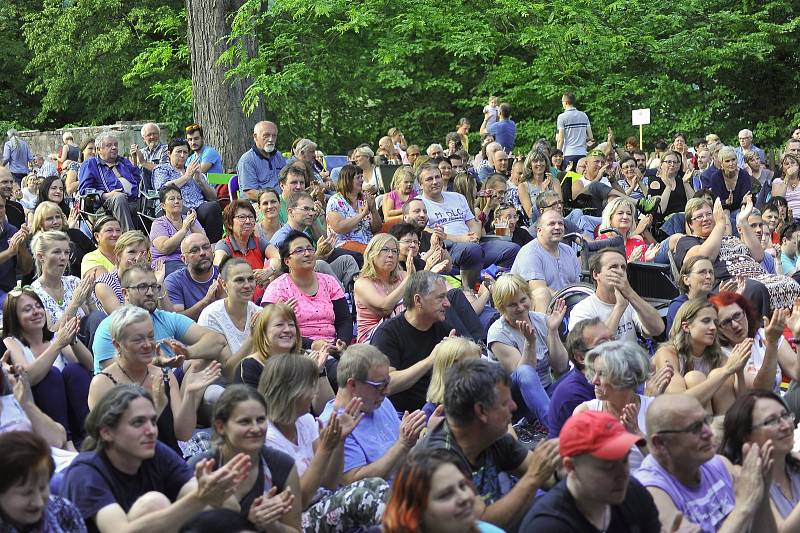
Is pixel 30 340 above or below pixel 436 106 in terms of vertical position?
above

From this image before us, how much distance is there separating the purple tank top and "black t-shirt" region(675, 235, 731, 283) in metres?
4.41

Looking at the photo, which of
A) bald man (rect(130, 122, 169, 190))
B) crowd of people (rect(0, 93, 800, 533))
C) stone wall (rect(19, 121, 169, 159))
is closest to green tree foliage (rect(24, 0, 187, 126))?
stone wall (rect(19, 121, 169, 159))

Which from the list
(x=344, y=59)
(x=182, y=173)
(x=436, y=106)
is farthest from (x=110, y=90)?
(x=182, y=173)

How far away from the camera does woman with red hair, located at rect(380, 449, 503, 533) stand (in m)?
3.60

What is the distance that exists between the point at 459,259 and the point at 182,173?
303 cm

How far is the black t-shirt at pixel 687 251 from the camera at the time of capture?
351 inches

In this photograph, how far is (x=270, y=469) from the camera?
182 inches

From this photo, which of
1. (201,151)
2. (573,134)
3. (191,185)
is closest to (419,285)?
(191,185)

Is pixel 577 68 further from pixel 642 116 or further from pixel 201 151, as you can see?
pixel 201 151

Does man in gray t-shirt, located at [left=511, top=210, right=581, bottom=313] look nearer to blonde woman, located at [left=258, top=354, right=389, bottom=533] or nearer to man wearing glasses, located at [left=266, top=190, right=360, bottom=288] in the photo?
man wearing glasses, located at [left=266, top=190, right=360, bottom=288]

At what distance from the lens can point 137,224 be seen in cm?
1021

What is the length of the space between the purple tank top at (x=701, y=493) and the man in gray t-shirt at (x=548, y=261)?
3.60 metres

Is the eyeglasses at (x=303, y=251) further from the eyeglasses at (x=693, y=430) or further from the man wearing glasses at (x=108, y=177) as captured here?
the eyeglasses at (x=693, y=430)

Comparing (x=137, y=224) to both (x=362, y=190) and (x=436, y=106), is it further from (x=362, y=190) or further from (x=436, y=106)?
(x=436, y=106)
